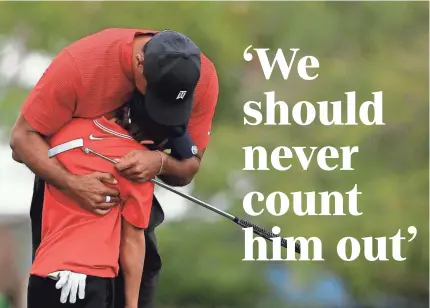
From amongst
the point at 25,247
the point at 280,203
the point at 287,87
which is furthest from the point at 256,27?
the point at 25,247

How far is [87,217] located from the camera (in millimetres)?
3076

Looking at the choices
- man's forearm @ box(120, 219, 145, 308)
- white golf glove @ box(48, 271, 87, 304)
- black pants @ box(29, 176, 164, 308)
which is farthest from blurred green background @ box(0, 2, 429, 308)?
white golf glove @ box(48, 271, 87, 304)

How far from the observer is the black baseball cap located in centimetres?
295

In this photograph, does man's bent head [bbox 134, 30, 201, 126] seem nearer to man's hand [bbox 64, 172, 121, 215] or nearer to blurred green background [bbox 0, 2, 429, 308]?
man's hand [bbox 64, 172, 121, 215]

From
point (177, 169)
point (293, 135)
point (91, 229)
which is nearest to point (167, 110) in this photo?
point (177, 169)

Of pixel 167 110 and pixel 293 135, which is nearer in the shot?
pixel 167 110

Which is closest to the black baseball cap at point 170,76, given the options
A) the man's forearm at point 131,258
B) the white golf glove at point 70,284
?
the man's forearm at point 131,258

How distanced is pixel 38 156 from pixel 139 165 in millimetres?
289

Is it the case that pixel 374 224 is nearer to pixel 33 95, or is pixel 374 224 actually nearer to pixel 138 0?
pixel 138 0

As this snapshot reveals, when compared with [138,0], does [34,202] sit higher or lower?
lower

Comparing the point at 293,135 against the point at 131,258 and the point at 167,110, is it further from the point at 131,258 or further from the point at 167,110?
the point at 167,110

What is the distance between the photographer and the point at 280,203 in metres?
8.06

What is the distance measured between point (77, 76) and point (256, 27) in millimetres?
5517

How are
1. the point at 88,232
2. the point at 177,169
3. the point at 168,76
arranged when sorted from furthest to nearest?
1. the point at 177,169
2. the point at 88,232
3. the point at 168,76
